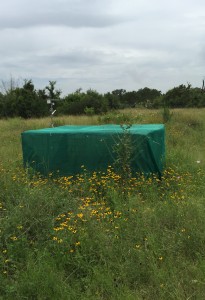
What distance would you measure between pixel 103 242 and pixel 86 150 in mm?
2829

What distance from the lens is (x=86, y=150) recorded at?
20.0 ft

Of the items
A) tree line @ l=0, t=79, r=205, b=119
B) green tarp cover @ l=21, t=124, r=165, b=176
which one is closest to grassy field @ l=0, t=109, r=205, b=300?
green tarp cover @ l=21, t=124, r=165, b=176

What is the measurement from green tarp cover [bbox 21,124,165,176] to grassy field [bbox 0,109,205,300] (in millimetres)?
699

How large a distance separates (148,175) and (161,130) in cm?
104

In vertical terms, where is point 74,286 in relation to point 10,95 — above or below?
below

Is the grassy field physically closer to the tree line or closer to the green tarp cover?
the green tarp cover

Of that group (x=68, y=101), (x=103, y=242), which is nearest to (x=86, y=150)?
(x=103, y=242)

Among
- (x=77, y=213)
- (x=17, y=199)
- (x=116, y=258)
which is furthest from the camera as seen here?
(x=17, y=199)

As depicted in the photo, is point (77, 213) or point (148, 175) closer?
point (77, 213)

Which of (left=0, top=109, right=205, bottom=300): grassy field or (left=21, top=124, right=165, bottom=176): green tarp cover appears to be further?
(left=21, top=124, right=165, bottom=176): green tarp cover

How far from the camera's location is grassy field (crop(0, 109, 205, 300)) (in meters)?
2.91

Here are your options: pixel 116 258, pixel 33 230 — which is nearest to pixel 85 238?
pixel 116 258

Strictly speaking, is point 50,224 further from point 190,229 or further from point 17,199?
point 190,229

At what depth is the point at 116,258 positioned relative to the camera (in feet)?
10.7
